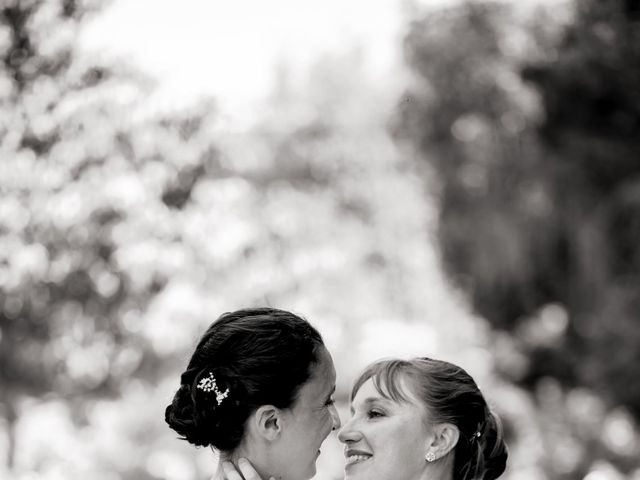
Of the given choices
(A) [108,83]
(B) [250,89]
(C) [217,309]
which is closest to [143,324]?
(C) [217,309]

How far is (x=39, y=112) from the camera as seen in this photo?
5555 mm

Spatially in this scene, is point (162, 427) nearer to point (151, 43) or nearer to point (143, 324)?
point (143, 324)

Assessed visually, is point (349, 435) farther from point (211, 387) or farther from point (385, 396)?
point (211, 387)

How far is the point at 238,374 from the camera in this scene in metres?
2.53

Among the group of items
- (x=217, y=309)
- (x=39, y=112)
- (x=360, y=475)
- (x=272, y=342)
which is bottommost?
(x=217, y=309)

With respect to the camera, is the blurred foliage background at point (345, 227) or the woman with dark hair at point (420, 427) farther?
the blurred foliage background at point (345, 227)

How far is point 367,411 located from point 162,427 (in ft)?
19.2

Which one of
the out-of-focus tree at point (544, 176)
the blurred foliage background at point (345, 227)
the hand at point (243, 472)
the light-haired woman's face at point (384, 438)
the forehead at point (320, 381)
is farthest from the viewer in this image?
the out-of-focus tree at point (544, 176)

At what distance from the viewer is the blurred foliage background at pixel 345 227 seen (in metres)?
6.22

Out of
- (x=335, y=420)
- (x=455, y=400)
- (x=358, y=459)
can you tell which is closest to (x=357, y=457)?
(x=358, y=459)

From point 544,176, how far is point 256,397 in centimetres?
1362

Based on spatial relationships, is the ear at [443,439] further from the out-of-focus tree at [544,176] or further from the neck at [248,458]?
the out-of-focus tree at [544,176]

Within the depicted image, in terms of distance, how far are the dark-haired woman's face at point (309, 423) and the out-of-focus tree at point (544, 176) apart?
6.39 m

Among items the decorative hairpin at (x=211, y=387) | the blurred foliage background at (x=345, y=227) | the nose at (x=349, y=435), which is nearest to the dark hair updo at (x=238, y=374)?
the decorative hairpin at (x=211, y=387)
